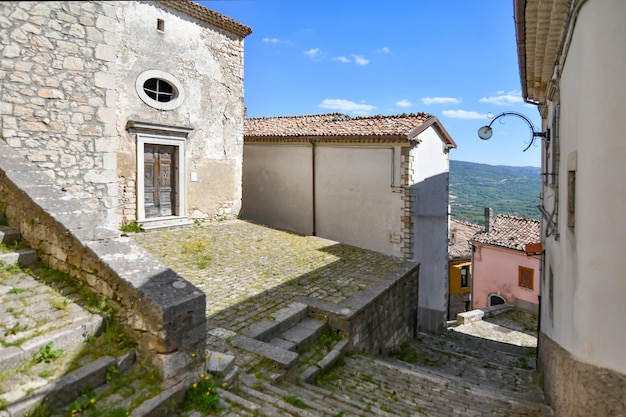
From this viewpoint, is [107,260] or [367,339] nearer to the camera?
[107,260]

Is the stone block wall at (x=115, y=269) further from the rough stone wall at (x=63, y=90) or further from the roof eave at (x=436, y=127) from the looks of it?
the roof eave at (x=436, y=127)

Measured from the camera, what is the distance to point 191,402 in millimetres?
3229

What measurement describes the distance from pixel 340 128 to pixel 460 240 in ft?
73.5

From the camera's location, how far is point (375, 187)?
39.0ft

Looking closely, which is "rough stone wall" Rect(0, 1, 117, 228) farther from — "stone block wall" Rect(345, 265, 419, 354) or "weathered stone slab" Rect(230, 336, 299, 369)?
"stone block wall" Rect(345, 265, 419, 354)

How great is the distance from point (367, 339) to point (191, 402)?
4.51m

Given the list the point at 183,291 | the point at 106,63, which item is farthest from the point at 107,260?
the point at 106,63

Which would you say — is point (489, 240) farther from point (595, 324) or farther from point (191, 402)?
point (191, 402)

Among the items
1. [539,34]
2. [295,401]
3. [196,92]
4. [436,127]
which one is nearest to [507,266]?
[436,127]

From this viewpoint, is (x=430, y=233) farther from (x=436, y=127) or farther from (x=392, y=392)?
(x=392, y=392)

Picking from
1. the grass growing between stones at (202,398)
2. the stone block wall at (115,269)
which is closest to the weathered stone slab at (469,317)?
the grass growing between stones at (202,398)

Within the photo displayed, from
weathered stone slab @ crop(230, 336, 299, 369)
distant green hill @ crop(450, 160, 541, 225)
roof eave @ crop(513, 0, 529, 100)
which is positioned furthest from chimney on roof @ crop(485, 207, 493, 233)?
distant green hill @ crop(450, 160, 541, 225)

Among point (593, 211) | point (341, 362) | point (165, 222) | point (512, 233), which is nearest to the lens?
point (593, 211)

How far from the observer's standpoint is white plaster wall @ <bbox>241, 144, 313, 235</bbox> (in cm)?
1353
